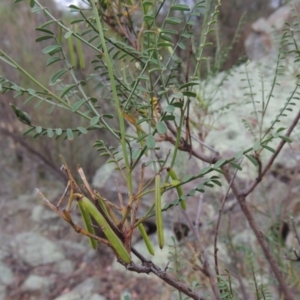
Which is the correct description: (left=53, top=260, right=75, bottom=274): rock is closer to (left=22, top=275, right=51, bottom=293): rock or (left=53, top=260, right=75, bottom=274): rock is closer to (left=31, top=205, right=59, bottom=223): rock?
(left=22, top=275, right=51, bottom=293): rock

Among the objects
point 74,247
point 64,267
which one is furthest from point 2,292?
point 74,247

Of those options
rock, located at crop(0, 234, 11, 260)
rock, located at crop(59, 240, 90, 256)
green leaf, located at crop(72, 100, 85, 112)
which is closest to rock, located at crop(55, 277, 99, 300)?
rock, located at crop(59, 240, 90, 256)

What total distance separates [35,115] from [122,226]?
385 centimetres

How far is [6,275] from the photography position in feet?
12.3

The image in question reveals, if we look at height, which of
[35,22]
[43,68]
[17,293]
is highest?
[35,22]

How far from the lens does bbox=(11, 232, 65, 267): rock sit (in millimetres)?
3951

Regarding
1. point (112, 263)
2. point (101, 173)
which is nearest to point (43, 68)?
point (101, 173)

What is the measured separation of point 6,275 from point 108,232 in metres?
3.62

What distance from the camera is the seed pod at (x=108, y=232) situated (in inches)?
17.8

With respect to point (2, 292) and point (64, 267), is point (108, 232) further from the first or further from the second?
point (64, 267)

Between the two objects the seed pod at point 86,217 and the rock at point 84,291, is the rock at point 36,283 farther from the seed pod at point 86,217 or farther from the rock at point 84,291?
the seed pod at point 86,217

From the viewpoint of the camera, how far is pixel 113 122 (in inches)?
161

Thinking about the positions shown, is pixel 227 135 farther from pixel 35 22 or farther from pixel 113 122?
pixel 35 22

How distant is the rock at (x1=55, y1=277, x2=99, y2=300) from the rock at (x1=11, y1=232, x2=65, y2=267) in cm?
58
